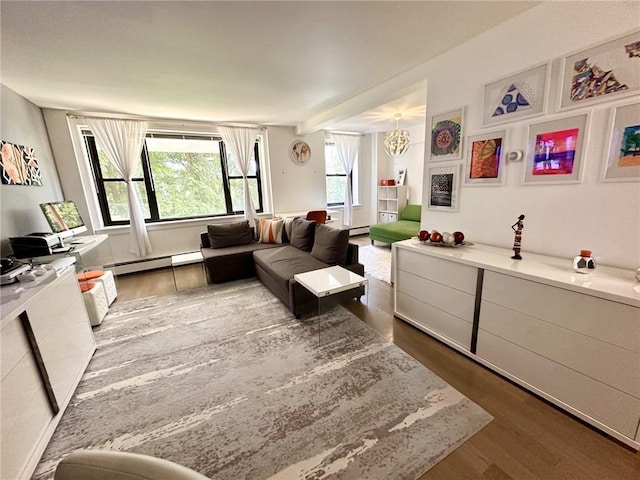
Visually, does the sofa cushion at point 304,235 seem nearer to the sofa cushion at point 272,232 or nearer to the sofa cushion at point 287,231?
the sofa cushion at point 287,231

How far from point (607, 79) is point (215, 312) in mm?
3556

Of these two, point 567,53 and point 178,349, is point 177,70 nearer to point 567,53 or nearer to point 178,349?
point 178,349

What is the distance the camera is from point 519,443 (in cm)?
133

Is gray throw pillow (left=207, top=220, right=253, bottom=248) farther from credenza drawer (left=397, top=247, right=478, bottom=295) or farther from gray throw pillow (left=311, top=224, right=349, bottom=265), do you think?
credenza drawer (left=397, top=247, right=478, bottom=295)

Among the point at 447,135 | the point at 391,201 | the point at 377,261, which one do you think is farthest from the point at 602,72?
the point at 391,201

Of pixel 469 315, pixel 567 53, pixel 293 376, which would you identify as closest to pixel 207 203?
pixel 293 376

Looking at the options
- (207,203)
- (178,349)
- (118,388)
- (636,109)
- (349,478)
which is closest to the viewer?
(349,478)

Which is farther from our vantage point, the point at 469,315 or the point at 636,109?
the point at 469,315

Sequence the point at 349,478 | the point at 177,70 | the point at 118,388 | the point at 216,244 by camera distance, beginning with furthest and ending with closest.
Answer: the point at 216,244 < the point at 177,70 < the point at 118,388 < the point at 349,478

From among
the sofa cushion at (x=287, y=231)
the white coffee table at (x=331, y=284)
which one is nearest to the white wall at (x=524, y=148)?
the white coffee table at (x=331, y=284)

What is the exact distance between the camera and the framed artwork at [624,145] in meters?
1.39

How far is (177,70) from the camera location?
234 centimetres

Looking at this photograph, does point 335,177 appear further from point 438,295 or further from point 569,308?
point 569,308

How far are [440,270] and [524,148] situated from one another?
108 cm
